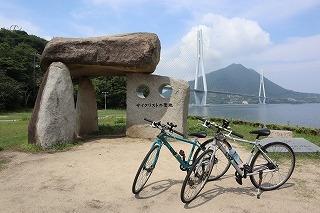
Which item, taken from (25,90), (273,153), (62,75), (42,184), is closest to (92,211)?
(42,184)

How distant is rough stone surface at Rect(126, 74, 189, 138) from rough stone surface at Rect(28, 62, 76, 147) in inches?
75.3

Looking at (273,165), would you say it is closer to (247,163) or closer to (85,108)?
(247,163)

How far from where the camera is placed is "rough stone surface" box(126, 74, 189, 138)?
10.4 m

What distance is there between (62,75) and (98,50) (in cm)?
114

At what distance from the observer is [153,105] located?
1062 centimetres

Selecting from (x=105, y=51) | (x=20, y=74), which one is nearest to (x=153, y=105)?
(x=105, y=51)

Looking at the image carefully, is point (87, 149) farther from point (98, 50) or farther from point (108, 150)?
point (98, 50)

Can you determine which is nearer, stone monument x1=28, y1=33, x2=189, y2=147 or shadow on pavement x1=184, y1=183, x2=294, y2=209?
shadow on pavement x1=184, y1=183, x2=294, y2=209

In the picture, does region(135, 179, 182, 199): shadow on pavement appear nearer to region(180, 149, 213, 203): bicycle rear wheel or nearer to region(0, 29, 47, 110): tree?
region(180, 149, 213, 203): bicycle rear wheel

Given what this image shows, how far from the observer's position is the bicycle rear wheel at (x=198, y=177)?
4.73 m

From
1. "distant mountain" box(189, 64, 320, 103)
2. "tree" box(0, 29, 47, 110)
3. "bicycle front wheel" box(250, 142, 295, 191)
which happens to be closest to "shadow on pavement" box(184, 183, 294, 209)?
"bicycle front wheel" box(250, 142, 295, 191)

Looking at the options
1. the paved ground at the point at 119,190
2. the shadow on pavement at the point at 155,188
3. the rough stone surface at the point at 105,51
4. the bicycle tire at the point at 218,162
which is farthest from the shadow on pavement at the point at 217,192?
the rough stone surface at the point at 105,51

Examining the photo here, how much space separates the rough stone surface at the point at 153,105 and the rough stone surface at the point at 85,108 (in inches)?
80.7

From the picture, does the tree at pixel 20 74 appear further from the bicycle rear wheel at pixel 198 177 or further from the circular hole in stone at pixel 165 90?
the bicycle rear wheel at pixel 198 177
